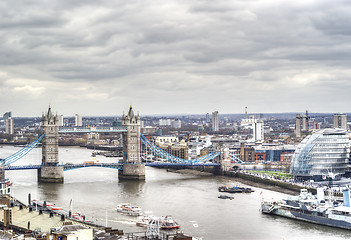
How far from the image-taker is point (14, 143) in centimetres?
14650

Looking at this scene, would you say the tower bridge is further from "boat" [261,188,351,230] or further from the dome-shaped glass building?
"boat" [261,188,351,230]

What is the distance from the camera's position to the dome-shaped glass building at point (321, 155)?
60.7 metres

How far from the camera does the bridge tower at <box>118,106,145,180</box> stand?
67688mm

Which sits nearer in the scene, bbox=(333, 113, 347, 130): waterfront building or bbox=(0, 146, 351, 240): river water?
bbox=(0, 146, 351, 240): river water

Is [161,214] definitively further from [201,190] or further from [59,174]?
[59,174]

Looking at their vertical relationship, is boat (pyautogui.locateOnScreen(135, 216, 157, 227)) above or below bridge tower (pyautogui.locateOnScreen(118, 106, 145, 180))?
below

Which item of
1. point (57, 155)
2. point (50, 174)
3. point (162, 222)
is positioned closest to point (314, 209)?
point (162, 222)

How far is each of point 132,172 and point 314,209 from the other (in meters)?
27.0

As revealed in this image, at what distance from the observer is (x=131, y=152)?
69250mm

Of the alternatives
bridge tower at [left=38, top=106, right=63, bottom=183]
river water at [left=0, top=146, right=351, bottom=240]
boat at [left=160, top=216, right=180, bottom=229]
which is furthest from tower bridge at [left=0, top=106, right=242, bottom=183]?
boat at [left=160, top=216, right=180, bottom=229]

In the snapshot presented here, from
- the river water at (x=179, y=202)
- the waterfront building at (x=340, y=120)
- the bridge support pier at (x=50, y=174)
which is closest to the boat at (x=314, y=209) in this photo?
the river water at (x=179, y=202)

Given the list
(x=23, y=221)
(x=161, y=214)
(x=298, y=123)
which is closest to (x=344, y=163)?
(x=161, y=214)

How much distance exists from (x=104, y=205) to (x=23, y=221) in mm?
15957

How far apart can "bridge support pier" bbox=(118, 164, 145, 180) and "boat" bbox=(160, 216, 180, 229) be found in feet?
84.4
